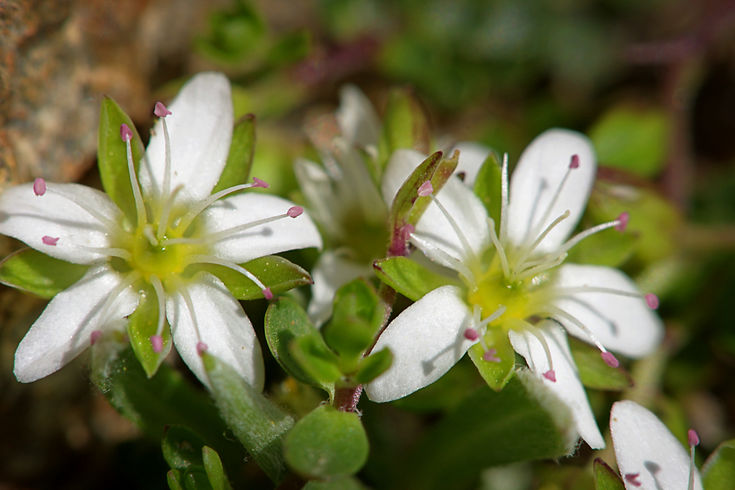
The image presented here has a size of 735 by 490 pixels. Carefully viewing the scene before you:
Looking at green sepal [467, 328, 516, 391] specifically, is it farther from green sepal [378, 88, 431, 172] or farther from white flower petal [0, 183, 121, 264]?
white flower petal [0, 183, 121, 264]

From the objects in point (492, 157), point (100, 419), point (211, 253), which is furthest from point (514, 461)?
point (100, 419)

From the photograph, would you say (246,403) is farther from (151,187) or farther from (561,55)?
(561,55)

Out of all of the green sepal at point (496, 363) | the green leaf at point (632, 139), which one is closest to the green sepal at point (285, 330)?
the green sepal at point (496, 363)

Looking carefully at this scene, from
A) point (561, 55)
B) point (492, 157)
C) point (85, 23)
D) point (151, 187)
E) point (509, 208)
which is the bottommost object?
point (561, 55)

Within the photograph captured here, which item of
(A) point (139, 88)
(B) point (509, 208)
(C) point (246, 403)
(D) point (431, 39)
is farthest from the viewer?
(D) point (431, 39)

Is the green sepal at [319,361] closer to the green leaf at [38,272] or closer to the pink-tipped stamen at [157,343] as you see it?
the pink-tipped stamen at [157,343]

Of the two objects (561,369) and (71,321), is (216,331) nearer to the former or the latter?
(71,321)

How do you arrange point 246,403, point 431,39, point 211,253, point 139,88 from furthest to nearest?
point 431,39 → point 139,88 → point 211,253 → point 246,403
